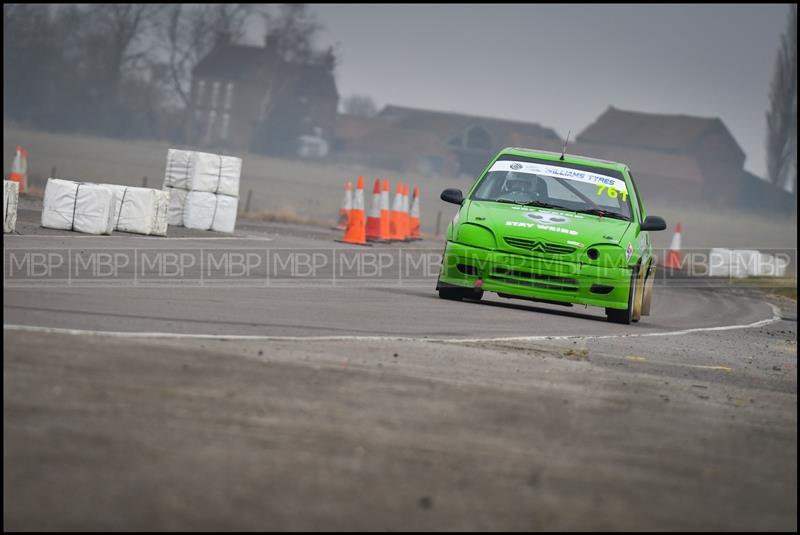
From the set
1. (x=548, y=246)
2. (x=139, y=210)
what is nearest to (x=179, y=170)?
(x=139, y=210)

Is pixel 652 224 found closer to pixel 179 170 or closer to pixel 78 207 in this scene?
pixel 78 207

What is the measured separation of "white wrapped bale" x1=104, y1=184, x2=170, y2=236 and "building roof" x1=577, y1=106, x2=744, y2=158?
120 meters

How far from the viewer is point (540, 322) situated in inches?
487

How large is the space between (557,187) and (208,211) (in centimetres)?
903

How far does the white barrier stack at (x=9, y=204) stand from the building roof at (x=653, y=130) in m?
123

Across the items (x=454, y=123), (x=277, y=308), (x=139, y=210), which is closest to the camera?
(x=277, y=308)

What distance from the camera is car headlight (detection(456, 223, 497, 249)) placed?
12.9m

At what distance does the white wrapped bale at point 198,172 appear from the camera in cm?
2138

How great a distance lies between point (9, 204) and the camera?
623 inches

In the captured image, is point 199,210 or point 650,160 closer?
point 199,210

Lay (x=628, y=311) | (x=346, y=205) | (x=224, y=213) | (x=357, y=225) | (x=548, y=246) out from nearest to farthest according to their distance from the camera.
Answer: (x=548, y=246) → (x=628, y=311) → (x=224, y=213) → (x=357, y=225) → (x=346, y=205)

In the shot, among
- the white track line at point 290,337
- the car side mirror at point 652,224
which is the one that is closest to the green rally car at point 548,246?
the car side mirror at point 652,224

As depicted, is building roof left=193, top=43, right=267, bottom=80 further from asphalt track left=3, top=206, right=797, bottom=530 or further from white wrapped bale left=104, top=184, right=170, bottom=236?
asphalt track left=3, top=206, right=797, bottom=530

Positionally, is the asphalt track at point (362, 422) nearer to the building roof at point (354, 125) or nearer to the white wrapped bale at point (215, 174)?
the white wrapped bale at point (215, 174)
